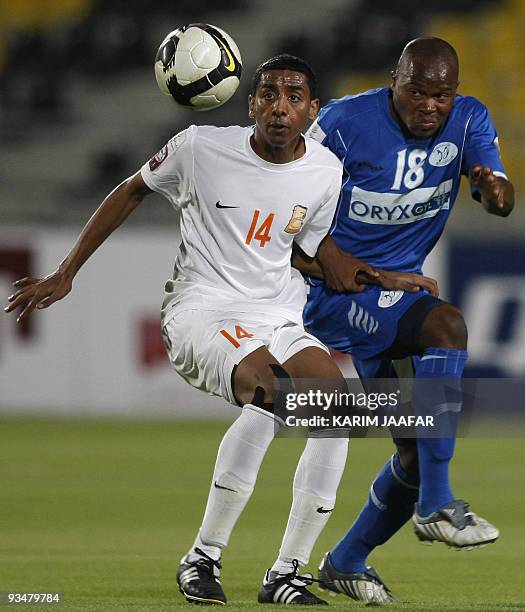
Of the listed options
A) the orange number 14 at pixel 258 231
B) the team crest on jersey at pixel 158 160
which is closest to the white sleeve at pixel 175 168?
the team crest on jersey at pixel 158 160

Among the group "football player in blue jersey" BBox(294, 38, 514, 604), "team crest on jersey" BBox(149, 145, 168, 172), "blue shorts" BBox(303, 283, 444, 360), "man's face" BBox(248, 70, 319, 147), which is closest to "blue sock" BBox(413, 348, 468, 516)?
"football player in blue jersey" BBox(294, 38, 514, 604)

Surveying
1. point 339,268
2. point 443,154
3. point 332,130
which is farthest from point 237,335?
point 443,154

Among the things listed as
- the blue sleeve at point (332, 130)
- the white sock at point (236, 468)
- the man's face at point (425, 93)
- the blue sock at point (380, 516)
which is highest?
the man's face at point (425, 93)

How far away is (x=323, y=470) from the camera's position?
16.8 feet

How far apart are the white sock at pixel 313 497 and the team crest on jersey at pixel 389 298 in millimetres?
628

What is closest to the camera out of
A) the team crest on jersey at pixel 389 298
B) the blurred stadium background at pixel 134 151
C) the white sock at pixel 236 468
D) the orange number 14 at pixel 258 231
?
the white sock at pixel 236 468

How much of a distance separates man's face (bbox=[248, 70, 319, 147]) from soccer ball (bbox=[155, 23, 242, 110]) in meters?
0.31

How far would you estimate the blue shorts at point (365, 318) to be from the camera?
5355 mm

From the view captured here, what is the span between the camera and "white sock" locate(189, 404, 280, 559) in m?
4.95

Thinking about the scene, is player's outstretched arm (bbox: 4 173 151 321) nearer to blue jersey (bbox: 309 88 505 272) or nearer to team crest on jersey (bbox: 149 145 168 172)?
team crest on jersey (bbox: 149 145 168 172)

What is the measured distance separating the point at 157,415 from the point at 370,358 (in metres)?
8.89

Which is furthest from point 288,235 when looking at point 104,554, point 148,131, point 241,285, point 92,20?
point 92,20

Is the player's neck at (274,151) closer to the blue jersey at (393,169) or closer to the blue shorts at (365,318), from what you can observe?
the blue jersey at (393,169)

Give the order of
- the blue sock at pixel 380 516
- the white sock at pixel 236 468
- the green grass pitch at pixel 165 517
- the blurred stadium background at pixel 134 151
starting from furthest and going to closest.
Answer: the blurred stadium background at pixel 134 151, the blue sock at pixel 380 516, the green grass pitch at pixel 165 517, the white sock at pixel 236 468
